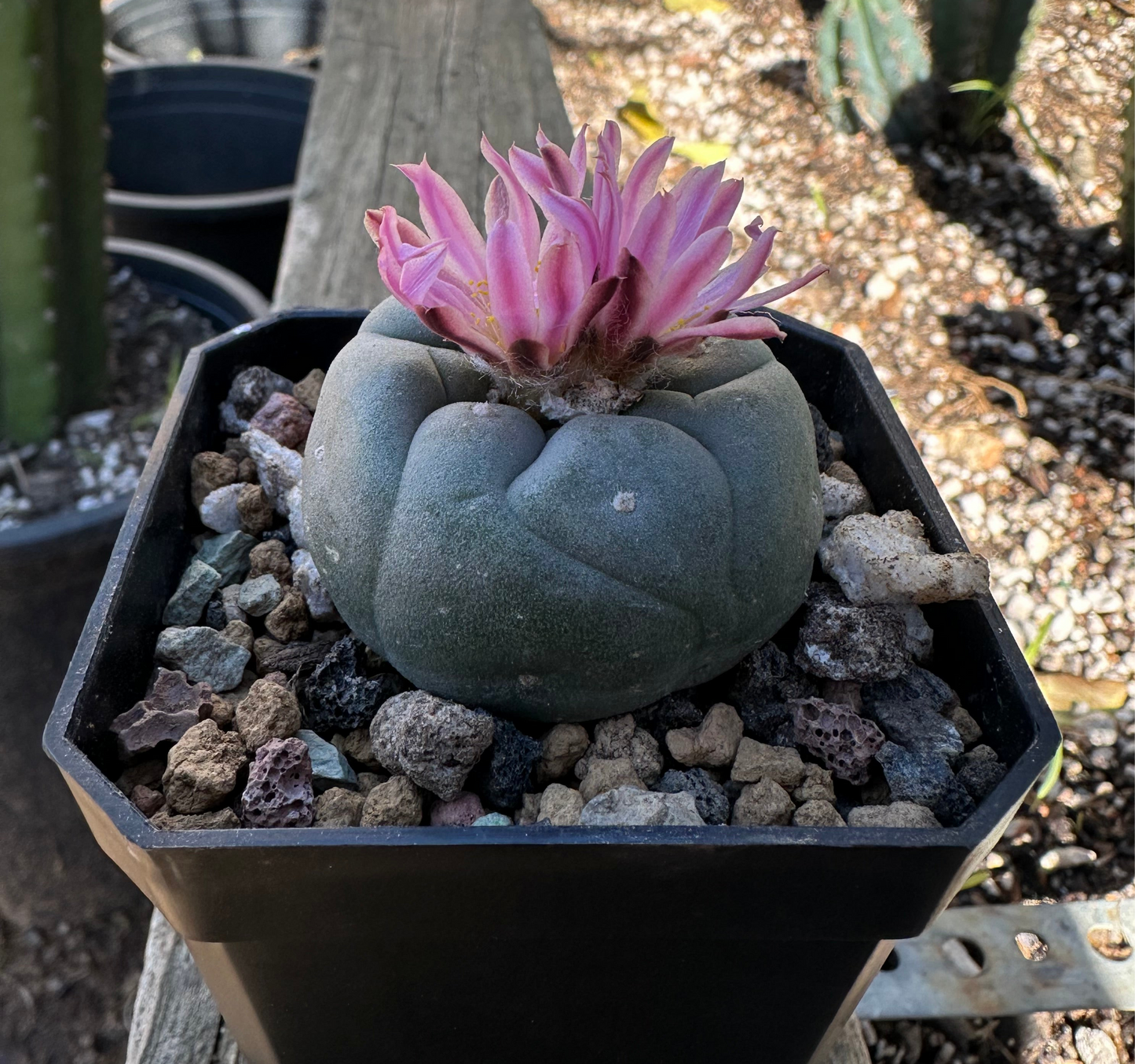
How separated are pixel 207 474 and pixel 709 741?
51 centimetres

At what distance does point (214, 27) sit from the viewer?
310 cm

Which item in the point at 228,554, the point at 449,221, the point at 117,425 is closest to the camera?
the point at 449,221

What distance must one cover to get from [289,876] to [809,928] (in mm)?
317

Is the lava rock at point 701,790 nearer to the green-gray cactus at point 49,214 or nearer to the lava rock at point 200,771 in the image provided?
the lava rock at point 200,771

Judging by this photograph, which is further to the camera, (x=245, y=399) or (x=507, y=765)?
(x=245, y=399)

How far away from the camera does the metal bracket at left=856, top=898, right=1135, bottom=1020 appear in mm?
1124

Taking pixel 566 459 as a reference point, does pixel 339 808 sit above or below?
below

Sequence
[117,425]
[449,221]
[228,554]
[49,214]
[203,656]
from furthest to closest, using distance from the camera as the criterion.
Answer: [117,425]
[49,214]
[228,554]
[203,656]
[449,221]

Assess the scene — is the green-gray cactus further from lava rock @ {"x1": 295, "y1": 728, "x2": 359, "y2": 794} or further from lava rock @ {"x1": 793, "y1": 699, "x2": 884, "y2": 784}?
lava rock @ {"x1": 793, "y1": 699, "x2": 884, "y2": 784}

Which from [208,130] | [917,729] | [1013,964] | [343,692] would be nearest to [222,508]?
[343,692]

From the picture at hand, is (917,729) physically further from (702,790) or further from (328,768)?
(328,768)

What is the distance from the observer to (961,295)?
6.77 ft

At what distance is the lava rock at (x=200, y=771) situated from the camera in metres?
0.73

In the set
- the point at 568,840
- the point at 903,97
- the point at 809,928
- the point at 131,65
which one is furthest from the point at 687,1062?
the point at 131,65
